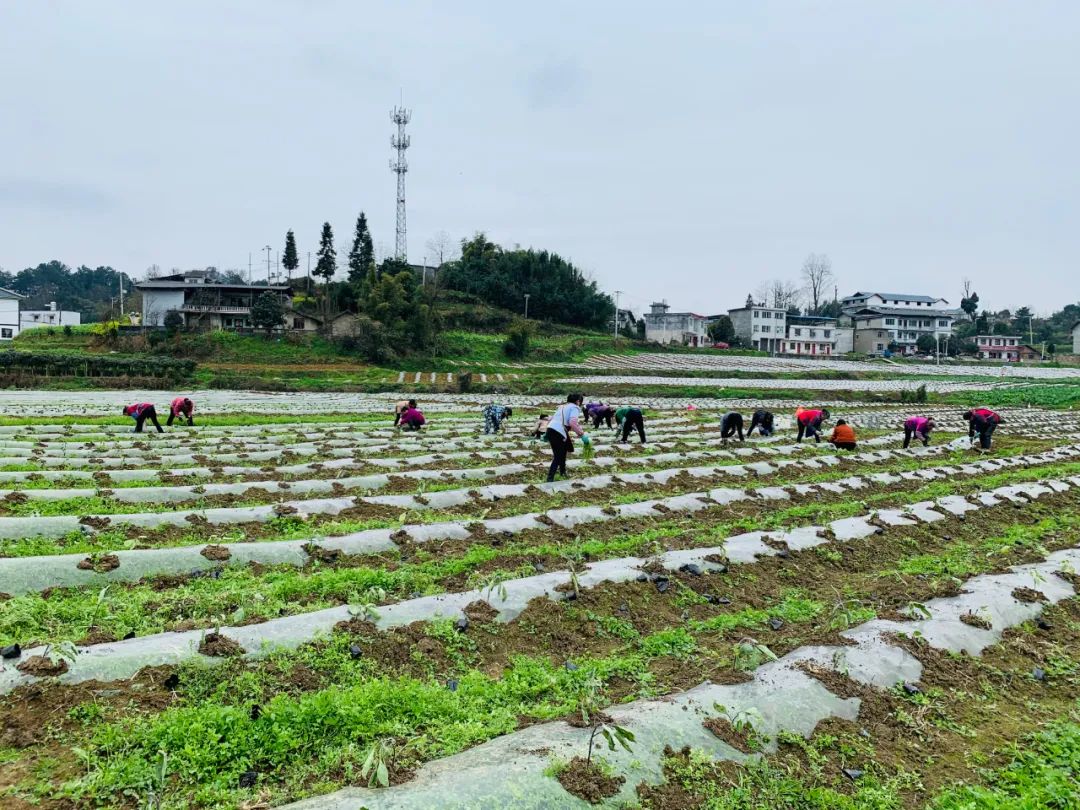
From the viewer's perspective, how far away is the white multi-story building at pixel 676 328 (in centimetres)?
8506

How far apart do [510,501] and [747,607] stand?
5003 mm

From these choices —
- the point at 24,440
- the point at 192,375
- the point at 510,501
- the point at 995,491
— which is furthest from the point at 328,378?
the point at 995,491

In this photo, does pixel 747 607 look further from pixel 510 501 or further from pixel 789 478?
pixel 789 478

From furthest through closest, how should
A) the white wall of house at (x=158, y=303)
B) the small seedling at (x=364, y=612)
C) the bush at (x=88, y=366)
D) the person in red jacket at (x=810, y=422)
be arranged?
the white wall of house at (x=158, y=303), the bush at (x=88, y=366), the person in red jacket at (x=810, y=422), the small seedling at (x=364, y=612)

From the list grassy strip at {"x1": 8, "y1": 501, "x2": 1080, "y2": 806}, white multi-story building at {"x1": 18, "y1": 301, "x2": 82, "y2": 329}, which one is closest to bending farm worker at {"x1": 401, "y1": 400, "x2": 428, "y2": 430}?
grassy strip at {"x1": 8, "y1": 501, "x2": 1080, "y2": 806}

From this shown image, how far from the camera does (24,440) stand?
53.5 ft

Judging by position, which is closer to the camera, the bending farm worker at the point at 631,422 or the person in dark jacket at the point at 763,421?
the bending farm worker at the point at 631,422

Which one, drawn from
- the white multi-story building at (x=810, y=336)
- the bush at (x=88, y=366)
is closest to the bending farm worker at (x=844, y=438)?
the bush at (x=88, y=366)

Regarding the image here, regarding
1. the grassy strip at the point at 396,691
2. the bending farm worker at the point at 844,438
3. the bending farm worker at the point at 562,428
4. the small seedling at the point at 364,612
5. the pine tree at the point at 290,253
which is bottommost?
the grassy strip at the point at 396,691

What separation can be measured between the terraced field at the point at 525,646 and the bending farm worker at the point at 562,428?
25.3 inches

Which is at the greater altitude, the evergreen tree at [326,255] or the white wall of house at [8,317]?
the evergreen tree at [326,255]

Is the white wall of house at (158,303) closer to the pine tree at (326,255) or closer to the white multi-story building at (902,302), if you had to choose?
the pine tree at (326,255)

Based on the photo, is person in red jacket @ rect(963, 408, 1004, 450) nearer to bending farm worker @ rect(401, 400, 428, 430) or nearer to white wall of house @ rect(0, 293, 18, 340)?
bending farm worker @ rect(401, 400, 428, 430)

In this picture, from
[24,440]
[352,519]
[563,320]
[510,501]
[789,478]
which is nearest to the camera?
[352,519]
